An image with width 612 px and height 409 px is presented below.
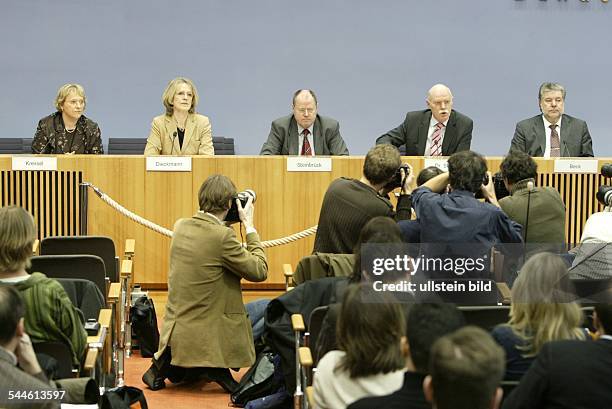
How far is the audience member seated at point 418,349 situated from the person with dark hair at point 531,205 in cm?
297

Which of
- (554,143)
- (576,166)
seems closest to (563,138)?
(554,143)

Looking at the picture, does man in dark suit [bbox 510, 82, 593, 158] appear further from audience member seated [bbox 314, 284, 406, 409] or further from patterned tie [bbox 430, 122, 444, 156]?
audience member seated [bbox 314, 284, 406, 409]

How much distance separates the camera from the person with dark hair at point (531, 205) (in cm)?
613

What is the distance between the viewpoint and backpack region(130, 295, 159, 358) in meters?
6.57

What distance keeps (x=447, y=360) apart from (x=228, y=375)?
3548mm

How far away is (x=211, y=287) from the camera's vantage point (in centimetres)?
599

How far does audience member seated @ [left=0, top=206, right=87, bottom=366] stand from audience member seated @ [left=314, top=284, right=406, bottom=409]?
4.37 feet

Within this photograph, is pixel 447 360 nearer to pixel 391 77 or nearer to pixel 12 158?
pixel 12 158

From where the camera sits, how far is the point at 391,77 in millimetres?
11430

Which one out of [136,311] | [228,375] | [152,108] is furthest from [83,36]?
[228,375]

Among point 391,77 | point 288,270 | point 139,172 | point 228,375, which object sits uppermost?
point 391,77

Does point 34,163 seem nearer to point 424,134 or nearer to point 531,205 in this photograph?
point 424,134

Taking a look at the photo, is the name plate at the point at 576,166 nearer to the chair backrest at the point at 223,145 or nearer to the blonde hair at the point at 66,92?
the chair backrest at the point at 223,145

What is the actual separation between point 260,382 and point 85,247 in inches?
57.2
